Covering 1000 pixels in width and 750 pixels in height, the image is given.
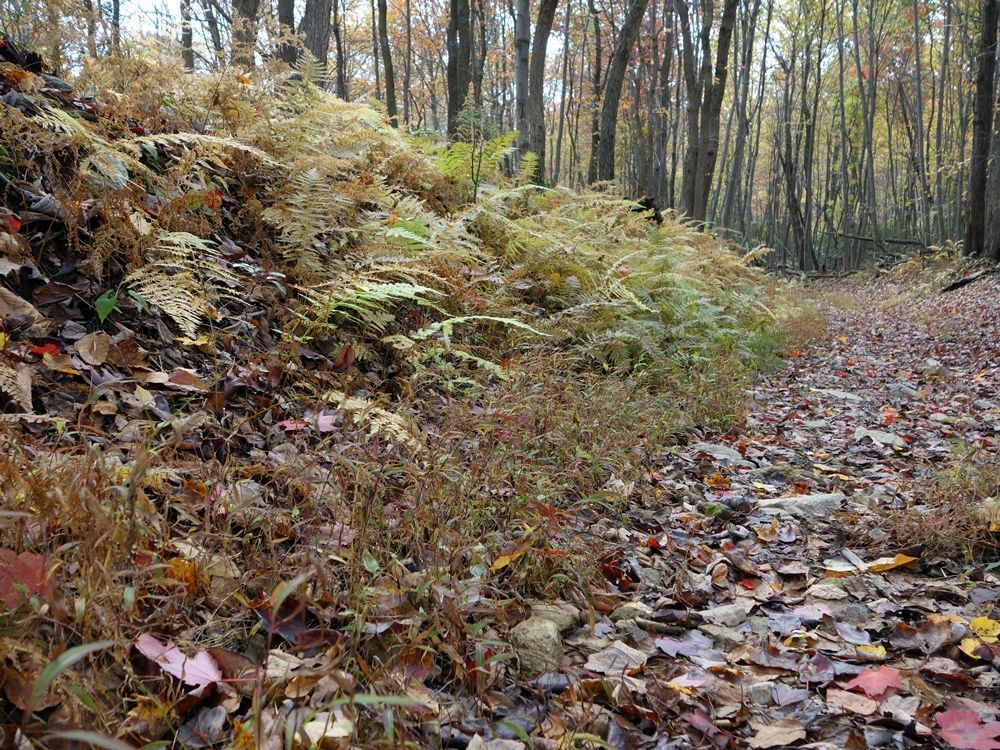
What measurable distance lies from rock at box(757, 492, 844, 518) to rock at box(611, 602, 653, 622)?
118 cm

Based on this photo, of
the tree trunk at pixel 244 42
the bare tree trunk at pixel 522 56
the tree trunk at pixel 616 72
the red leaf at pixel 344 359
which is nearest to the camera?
the red leaf at pixel 344 359

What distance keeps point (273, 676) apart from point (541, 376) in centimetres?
257

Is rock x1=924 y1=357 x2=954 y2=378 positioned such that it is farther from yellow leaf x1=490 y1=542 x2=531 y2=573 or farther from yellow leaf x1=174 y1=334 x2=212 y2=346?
yellow leaf x1=174 y1=334 x2=212 y2=346

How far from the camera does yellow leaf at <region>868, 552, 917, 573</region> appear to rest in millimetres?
2502

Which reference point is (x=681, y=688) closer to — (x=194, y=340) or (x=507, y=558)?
(x=507, y=558)

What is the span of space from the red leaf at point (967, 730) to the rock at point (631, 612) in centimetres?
81

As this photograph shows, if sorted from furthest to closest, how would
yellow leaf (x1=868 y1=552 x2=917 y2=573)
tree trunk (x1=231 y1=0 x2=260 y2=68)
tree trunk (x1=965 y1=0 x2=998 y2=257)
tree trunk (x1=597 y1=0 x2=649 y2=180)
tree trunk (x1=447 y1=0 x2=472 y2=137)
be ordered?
tree trunk (x1=965 y1=0 x2=998 y2=257), tree trunk (x1=447 y1=0 x2=472 y2=137), tree trunk (x1=597 y1=0 x2=649 y2=180), tree trunk (x1=231 y1=0 x2=260 y2=68), yellow leaf (x1=868 y1=552 x2=917 y2=573)

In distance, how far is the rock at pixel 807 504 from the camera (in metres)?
3.02

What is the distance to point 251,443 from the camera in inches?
104

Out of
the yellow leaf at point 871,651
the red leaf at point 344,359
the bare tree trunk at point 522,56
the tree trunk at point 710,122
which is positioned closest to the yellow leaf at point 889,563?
the yellow leaf at point 871,651

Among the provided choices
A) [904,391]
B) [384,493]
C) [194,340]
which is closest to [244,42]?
[194,340]

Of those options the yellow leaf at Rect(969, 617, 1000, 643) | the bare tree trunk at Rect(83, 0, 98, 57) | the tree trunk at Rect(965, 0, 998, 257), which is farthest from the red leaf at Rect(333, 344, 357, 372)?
the tree trunk at Rect(965, 0, 998, 257)

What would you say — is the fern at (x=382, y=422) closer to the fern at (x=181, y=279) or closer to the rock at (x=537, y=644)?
the fern at (x=181, y=279)

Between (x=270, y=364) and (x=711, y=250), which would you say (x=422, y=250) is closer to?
(x=270, y=364)
